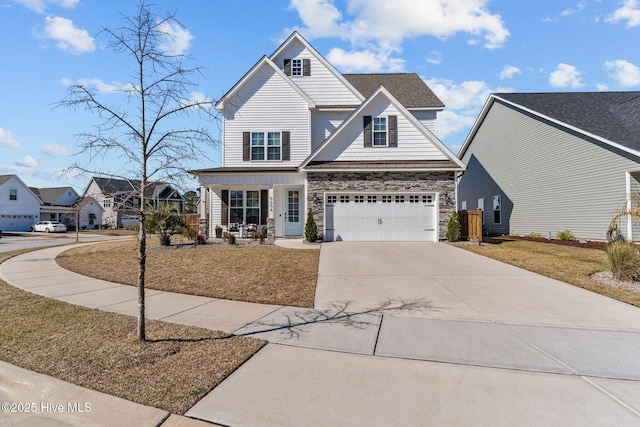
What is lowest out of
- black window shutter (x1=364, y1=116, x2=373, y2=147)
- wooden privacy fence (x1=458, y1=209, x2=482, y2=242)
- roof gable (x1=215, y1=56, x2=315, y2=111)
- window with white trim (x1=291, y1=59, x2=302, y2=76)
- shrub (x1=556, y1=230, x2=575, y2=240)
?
shrub (x1=556, y1=230, x2=575, y2=240)

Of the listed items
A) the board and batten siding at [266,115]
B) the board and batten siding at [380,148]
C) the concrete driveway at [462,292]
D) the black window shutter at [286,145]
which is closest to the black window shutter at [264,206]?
the board and batten siding at [266,115]

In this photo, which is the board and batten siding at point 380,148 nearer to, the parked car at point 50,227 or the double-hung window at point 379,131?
the double-hung window at point 379,131

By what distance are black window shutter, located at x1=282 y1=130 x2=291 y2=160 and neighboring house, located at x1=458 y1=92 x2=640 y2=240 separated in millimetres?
14060

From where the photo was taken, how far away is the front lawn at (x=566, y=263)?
7.33 meters

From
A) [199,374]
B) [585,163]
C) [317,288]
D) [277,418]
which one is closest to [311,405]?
[277,418]

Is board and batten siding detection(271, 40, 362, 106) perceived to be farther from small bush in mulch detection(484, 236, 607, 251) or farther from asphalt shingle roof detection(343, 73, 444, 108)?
small bush in mulch detection(484, 236, 607, 251)

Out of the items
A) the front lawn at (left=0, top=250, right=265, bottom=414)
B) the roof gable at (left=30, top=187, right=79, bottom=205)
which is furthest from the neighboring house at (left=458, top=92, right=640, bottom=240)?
the roof gable at (left=30, top=187, right=79, bottom=205)

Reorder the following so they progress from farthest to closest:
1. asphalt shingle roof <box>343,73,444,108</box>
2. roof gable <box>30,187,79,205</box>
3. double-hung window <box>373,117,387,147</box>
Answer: roof gable <box>30,187,79,205</box> < asphalt shingle roof <box>343,73,444,108</box> < double-hung window <box>373,117,387,147</box>

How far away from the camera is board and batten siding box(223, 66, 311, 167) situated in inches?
714

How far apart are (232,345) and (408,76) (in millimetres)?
23569

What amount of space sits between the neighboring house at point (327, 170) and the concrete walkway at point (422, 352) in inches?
305

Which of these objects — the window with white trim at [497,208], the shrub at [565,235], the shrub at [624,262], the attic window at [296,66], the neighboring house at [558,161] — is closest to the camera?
the shrub at [624,262]

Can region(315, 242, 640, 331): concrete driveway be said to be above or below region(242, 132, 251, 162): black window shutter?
below

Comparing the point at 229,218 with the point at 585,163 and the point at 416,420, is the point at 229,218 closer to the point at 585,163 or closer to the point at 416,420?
the point at 416,420
